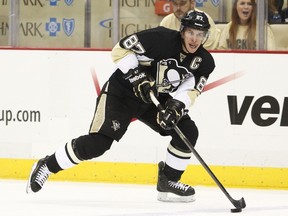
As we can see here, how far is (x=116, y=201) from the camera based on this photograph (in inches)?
197

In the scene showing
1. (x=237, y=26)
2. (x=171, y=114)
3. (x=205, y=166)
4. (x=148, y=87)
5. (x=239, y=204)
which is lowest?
(x=239, y=204)

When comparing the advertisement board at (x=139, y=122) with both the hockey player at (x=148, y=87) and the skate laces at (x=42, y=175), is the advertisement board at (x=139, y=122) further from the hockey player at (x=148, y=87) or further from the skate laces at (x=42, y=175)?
the skate laces at (x=42, y=175)

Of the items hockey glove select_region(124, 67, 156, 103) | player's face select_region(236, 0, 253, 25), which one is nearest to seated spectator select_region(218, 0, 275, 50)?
player's face select_region(236, 0, 253, 25)

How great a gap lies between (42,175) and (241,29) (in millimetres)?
1727

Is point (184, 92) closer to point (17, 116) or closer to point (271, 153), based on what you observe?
point (271, 153)

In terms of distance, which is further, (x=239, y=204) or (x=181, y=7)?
(x=181, y=7)

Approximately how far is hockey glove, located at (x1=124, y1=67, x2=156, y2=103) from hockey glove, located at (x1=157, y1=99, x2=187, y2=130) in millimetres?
100

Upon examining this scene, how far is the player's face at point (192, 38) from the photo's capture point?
4633 mm

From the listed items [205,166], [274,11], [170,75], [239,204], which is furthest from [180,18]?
[239,204]

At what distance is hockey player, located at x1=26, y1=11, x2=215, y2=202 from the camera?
15.3 ft

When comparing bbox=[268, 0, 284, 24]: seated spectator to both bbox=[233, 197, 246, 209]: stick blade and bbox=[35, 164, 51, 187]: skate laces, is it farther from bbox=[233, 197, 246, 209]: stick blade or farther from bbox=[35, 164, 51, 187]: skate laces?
bbox=[35, 164, 51, 187]: skate laces

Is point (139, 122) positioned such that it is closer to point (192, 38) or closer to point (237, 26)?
point (237, 26)

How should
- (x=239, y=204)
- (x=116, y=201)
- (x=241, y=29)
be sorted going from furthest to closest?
1. (x=241, y=29)
2. (x=116, y=201)
3. (x=239, y=204)

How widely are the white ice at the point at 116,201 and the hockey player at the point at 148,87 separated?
0.21 m
